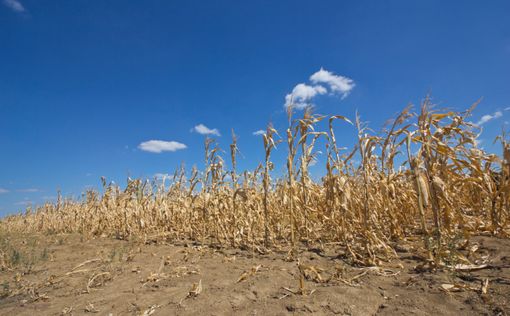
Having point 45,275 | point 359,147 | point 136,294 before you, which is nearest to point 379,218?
point 359,147

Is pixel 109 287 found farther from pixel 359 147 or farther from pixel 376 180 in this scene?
pixel 376 180

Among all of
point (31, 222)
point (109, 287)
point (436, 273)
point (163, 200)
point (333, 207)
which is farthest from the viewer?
point (31, 222)

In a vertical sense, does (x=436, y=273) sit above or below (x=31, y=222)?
below

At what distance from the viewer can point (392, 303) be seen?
210cm

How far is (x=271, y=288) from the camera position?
8.15ft

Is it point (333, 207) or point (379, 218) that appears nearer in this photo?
point (333, 207)

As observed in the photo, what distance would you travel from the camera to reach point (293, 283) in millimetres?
2580

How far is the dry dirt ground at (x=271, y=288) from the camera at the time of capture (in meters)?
2.06

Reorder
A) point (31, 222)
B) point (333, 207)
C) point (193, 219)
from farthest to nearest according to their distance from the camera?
point (31, 222)
point (193, 219)
point (333, 207)

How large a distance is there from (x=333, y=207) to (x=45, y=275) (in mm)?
3834

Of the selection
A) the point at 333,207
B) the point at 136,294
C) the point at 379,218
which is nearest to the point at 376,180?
the point at 379,218

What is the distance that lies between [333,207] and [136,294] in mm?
2433

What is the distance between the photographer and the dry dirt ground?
2059mm

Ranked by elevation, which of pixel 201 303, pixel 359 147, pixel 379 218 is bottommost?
pixel 201 303
